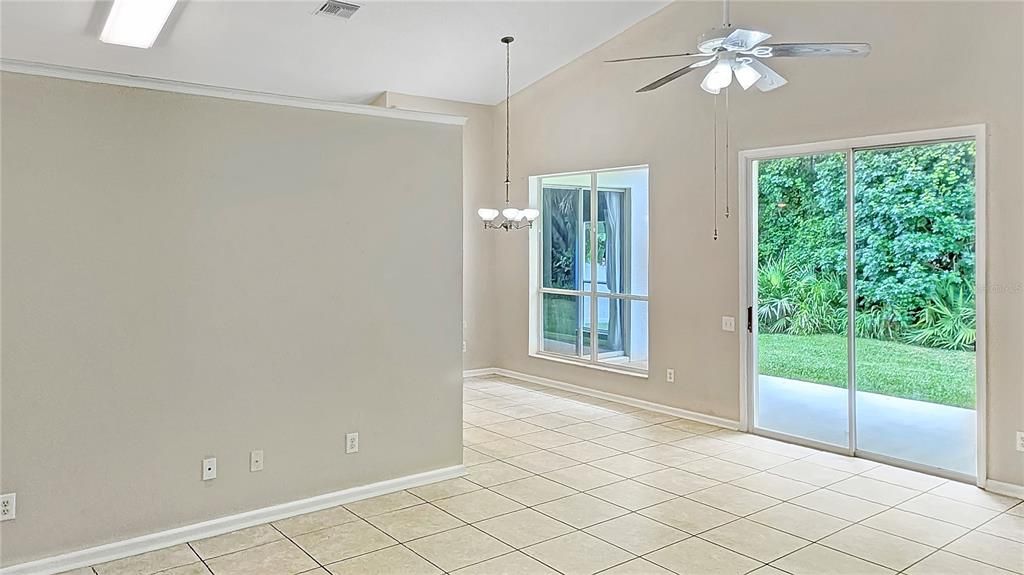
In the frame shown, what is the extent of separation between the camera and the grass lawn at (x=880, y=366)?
14.7 ft

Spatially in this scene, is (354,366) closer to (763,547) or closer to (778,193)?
(763,547)

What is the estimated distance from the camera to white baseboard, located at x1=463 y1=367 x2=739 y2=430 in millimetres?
5824

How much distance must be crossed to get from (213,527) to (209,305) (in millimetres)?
1138

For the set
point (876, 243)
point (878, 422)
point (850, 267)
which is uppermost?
point (876, 243)

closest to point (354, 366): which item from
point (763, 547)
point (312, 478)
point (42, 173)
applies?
point (312, 478)

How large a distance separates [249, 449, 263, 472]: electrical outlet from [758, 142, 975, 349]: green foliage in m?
3.81

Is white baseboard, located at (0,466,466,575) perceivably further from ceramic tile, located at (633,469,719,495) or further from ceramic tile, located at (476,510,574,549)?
ceramic tile, located at (633,469,719,495)

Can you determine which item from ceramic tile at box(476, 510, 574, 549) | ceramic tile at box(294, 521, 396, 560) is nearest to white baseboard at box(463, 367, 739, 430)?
ceramic tile at box(476, 510, 574, 549)

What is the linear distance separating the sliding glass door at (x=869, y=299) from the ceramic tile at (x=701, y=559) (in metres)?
2.09

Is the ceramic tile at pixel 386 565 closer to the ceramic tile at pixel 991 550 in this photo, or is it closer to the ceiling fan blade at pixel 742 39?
the ceramic tile at pixel 991 550

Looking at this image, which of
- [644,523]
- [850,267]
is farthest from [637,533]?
→ [850,267]

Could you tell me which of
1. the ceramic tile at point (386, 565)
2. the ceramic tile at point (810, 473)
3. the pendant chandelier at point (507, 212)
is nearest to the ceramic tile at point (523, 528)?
the ceramic tile at point (386, 565)

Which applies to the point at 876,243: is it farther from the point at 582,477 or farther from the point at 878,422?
the point at 582,477

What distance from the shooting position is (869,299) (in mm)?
4879
